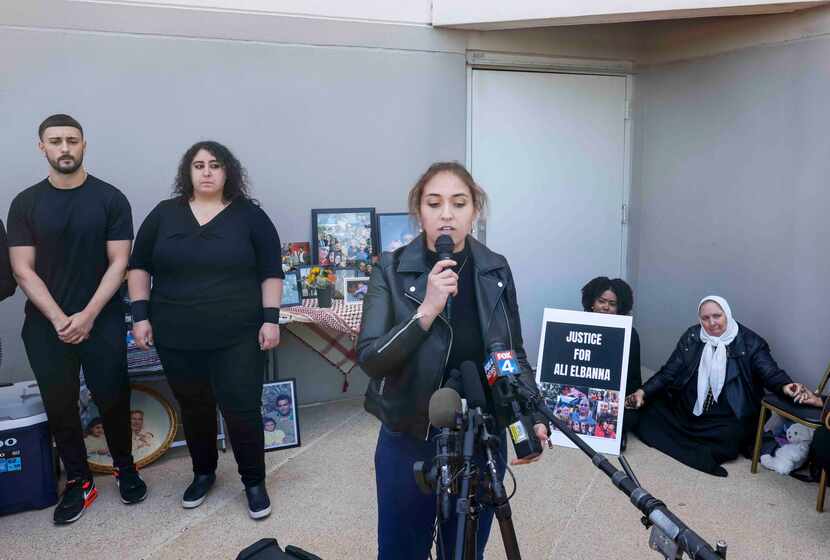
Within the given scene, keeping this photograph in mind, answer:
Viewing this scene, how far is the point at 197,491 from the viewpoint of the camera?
343 cm

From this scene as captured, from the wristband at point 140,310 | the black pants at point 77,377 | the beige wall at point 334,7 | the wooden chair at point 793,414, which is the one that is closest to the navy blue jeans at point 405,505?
the wristband at point 140,310

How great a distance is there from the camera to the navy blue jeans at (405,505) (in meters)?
1.88

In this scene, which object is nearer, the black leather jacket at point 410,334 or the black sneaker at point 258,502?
the black leather jacket at point 410,334

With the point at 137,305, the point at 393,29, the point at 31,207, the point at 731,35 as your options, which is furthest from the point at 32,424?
the point at 731,35

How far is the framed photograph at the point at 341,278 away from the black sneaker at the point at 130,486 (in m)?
1.62

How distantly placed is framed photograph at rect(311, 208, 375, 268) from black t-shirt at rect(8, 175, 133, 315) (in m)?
1.53

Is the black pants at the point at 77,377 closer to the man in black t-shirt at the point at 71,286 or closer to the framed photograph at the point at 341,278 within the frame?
the man in black t-shirt at the point at 71,286

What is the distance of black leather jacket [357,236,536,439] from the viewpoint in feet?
5.78

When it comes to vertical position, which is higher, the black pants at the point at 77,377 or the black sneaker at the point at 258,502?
the black pants at the point at 77,377

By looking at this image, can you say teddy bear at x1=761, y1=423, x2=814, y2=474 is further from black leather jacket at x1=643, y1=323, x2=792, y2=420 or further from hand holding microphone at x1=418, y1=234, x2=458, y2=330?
hand holding microphone at x1=418, y1=234, x2=458, y2=330

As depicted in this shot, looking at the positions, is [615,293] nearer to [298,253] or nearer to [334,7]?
[298,253]

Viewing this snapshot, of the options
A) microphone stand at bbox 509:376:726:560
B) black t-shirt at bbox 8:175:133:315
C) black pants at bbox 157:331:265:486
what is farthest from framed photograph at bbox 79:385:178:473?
microphone stand at bbox 509:376:726:560

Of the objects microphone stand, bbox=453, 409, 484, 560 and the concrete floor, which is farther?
the concrete floor

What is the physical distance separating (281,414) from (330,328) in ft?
1.91
